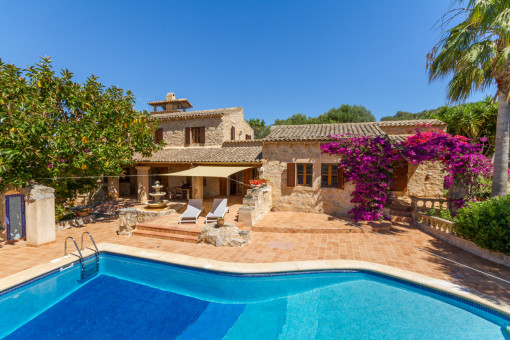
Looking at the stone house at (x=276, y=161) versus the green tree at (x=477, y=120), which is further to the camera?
the green tree at (x=477, y=120)

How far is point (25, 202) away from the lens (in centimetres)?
1092

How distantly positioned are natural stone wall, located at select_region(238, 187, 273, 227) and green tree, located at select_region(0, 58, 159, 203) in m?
8.79

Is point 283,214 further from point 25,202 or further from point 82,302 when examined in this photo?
point 25,202

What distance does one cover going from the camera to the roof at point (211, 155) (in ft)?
61.8

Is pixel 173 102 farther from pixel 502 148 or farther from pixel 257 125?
pixel 502 148

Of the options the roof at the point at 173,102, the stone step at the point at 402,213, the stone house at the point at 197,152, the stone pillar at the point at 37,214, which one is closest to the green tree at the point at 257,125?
the roof at the point at 173,102

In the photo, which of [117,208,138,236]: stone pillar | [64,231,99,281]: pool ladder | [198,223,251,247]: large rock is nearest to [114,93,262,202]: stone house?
[117,208,138,236]: stone pillar

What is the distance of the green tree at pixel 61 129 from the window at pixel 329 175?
13.8 meters

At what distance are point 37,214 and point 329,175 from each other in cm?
1760

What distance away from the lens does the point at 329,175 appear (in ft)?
53.1

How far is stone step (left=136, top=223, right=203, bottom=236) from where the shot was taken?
12289 mm

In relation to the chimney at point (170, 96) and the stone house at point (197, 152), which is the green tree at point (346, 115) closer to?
the stone house at point (197, 152)

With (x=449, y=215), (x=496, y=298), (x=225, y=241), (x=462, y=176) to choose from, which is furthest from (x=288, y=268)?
(x=462, y=176)

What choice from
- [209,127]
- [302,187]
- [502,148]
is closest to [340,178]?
[302,187]
